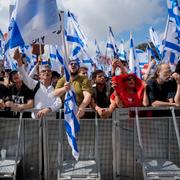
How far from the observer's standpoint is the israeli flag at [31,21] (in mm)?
6480

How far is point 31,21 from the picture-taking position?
6.57 meters

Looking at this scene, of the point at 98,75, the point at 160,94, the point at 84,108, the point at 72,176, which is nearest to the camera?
the point at 72,176

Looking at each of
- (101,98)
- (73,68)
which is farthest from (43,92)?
(101,98)

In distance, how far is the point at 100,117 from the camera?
666 centimetres

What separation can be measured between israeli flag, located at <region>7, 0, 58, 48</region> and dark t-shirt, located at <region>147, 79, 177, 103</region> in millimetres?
1956

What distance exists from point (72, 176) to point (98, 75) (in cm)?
250

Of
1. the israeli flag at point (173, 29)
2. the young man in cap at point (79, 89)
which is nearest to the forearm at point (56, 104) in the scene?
the young man in cap at point (79, 89)

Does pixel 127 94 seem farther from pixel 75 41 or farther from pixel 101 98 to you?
pixel 75 41

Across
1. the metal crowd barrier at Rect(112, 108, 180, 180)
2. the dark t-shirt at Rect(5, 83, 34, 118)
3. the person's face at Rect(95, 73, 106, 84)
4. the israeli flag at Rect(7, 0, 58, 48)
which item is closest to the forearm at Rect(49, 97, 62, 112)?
the dark t-shirt at Rect(5, 83, 34, 118)

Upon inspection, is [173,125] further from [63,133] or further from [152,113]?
[63,133]

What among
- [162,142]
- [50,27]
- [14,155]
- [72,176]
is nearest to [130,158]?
[162,142]

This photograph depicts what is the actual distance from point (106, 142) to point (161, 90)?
1419 millimetres

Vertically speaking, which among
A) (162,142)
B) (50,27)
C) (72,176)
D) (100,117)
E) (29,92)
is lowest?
(72,176)

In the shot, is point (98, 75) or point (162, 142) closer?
point (162, 142)
